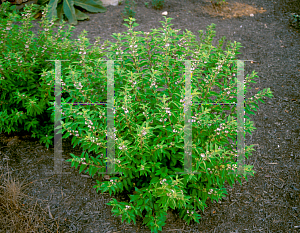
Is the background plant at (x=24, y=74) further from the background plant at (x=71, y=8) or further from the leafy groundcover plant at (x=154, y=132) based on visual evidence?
the background plant at (x=71, y=8)

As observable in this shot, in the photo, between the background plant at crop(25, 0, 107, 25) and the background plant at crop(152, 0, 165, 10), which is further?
the background plant at crop(152, 0, 165, 10)

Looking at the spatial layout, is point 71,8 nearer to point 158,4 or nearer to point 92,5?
A: point 92,5

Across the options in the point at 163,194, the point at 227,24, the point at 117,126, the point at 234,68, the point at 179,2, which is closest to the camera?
the point at 163,194

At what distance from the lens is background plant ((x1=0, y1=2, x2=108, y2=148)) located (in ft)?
8.18

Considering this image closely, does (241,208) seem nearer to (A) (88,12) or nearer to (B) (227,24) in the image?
(B) (227,24)

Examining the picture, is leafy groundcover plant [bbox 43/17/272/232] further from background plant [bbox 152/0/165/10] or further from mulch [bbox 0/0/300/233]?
background plant [bbox 152/0/165/10]

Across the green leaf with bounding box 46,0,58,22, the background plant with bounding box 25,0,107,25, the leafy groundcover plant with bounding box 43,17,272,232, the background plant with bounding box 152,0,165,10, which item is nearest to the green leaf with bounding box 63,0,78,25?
the background plant with bounding box 25,0,107,25

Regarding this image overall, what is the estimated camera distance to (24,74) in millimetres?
2553

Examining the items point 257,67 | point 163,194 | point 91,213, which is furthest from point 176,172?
point 257,67

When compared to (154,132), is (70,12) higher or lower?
higher

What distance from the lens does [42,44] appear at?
285 centimetres

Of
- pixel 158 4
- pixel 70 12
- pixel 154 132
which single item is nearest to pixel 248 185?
pixel 154 132

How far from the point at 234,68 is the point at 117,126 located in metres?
1.33

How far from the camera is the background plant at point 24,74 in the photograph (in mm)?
2494
